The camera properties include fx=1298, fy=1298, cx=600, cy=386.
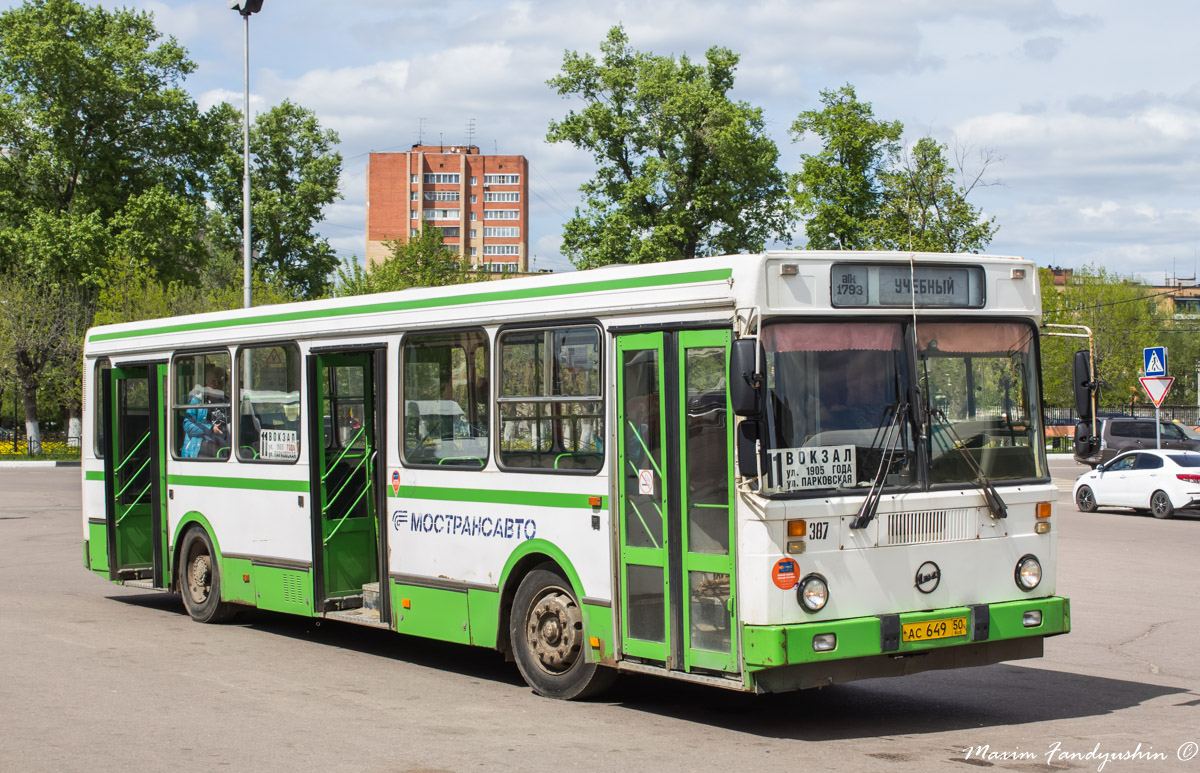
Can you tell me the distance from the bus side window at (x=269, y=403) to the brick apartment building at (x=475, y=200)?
130 m

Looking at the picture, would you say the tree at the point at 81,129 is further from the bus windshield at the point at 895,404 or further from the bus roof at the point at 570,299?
the bus windshield at the point at 895,404

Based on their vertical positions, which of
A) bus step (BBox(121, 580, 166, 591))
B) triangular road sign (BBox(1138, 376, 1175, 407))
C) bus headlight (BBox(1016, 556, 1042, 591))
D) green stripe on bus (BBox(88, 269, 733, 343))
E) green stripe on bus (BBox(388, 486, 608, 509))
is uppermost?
green stripe on bus (BBox(88, 269, 733, 343))

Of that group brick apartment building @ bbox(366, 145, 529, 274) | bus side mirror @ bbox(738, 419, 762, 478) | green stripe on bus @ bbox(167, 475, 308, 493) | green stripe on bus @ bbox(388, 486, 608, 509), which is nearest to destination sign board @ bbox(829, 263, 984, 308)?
bus side mirror @ bbox(738, 419, 762, 478)

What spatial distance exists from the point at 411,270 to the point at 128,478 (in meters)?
49.1

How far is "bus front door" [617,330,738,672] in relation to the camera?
773cm

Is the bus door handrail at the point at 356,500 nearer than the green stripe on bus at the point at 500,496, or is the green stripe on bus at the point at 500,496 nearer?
the green stripe on bus at the point at 500,496

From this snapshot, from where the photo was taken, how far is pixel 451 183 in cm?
15288

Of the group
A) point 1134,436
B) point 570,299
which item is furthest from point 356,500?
point 1134,436

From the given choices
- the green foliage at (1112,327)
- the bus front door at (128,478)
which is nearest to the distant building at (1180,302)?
the green foliage at (1112,327)

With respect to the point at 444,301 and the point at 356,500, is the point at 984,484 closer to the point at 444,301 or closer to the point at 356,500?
the point at 444,301

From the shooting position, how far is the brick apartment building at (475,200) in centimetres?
15050

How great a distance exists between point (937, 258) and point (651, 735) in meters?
3.46

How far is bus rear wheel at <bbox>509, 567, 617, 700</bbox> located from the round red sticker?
1.80m

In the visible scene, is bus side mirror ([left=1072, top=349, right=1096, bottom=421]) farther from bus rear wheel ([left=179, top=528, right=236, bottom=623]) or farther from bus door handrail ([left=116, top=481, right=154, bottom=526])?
bus door handrail ([left=116, top=481, right=154, bottom=526])
